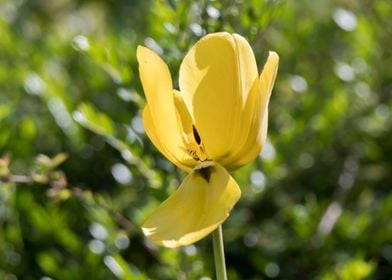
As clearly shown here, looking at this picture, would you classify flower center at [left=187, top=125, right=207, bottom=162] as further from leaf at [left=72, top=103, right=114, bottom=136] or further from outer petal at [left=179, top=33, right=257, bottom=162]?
leaf at [left=72, top=103, right=114, bottom=136]

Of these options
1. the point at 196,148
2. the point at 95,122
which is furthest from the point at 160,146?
the point at 95,122

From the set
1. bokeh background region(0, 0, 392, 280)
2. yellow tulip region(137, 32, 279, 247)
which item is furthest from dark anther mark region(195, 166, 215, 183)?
bokeh background region(0, 0, 392, 280)

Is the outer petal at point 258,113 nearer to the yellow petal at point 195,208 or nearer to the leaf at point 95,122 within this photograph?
the yellow petal at point 195,208

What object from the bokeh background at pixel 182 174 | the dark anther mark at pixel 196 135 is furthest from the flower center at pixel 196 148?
the bokeh background at pixel 182 174

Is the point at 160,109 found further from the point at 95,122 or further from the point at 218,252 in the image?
the point at 95,122

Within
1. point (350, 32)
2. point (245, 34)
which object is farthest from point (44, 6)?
point (245, 34)

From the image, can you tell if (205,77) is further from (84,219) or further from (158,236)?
(84,219)
